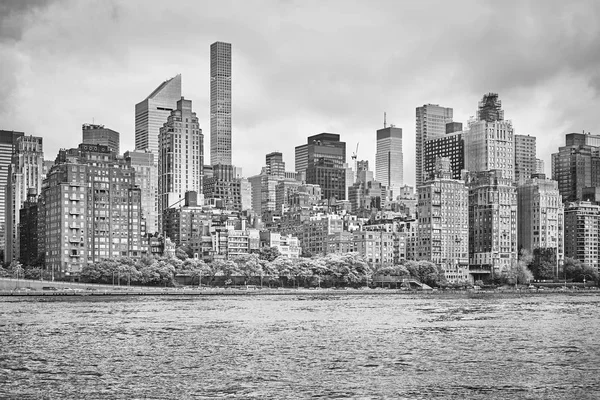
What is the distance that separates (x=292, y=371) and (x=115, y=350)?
78.2 feet

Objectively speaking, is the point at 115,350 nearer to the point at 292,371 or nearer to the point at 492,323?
the point at 292,371

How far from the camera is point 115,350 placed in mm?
98625

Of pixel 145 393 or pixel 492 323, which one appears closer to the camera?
pixel 145 393

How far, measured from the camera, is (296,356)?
9388 cm

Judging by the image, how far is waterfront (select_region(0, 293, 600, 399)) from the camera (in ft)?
240

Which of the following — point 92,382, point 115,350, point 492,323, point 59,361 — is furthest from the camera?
point 492,323

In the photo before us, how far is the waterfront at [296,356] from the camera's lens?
73000 millimetres

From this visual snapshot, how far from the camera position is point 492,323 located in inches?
5571

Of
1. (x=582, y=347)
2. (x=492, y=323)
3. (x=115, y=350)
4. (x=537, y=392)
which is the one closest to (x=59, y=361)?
(x=115, y=350)

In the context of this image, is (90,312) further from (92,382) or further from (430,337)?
(92,382)

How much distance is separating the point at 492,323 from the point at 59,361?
7203 cm

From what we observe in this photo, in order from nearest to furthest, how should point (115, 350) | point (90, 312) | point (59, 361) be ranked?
point (59, 361) < point (115, 350) < point (90, 312)

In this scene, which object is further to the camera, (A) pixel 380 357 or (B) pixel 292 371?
(A) pixel 380 357

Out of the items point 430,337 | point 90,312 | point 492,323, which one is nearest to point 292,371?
point 430,337
